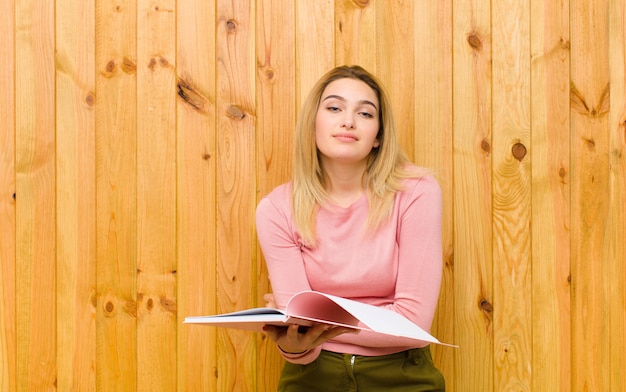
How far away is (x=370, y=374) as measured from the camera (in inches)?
59.2

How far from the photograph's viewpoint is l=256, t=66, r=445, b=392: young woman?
1511 millimetres

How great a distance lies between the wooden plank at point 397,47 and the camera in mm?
1788

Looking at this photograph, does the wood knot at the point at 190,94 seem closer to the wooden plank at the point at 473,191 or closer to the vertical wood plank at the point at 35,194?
the vertical wood plank at the point at 35,194

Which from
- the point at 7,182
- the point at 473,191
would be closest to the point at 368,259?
the point at 473,191

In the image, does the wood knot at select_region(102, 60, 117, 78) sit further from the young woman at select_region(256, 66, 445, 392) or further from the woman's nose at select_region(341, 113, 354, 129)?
the woman's nose at select_region(341, 113, 354, 129)

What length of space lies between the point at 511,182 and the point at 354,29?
0.55 m

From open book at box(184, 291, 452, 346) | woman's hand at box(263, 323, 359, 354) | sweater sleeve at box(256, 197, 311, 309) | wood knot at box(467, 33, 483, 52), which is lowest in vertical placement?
woman's hand at box(263, 323, 359, 354)

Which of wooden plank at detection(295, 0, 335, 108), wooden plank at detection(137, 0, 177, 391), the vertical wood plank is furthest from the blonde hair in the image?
the vertical wood plank

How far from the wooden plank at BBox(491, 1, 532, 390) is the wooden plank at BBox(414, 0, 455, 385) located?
0.37 ft

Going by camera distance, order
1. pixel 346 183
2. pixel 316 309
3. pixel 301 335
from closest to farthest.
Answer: pixel 316 309, pixel 301 335, pixel 346 183

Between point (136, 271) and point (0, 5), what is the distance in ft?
2.43

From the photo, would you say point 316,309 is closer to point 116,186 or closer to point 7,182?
point 116,186

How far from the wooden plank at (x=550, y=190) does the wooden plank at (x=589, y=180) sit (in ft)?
0.08

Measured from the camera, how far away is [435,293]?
1.52 meters
